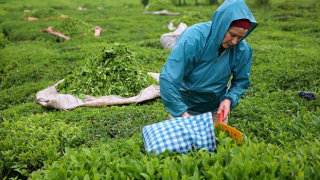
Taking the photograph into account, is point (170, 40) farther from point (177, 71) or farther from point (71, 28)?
point (177, 71)

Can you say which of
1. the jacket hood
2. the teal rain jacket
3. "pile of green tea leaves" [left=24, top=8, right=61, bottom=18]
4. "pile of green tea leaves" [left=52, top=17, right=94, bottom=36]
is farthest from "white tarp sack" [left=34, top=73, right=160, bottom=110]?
"pile of green tea leaves" [left=24, top=8, right=61, bottom=18]

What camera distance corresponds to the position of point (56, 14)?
1509 cm

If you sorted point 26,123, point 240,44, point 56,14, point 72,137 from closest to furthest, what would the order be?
point 240,44
point 72,137
point 26,123
point 56,14

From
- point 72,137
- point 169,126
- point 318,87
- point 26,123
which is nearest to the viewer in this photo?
point 169,126

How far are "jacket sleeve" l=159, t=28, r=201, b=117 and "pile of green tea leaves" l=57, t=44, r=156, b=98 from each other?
2499 millimetres

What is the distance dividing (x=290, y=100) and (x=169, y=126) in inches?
104

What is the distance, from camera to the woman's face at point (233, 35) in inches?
105

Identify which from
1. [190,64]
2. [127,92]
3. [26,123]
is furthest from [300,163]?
[127,92]

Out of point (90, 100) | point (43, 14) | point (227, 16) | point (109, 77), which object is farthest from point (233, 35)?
point (43, 14)

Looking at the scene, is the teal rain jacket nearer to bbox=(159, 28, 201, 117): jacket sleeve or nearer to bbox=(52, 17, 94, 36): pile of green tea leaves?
bbox=(159, 28, 201, 117): jacket sleeve

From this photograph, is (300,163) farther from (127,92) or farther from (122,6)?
(122,6)

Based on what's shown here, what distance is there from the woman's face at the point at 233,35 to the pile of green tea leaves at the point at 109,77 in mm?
2617

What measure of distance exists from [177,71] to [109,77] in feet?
9.12

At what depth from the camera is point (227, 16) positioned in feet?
8.60
